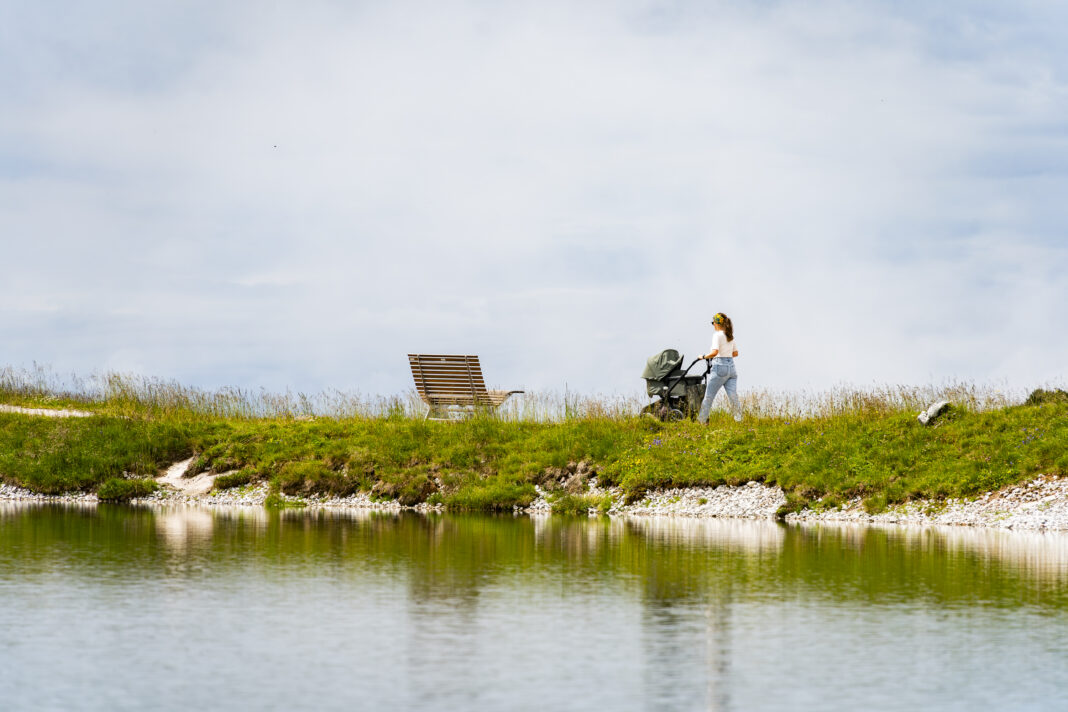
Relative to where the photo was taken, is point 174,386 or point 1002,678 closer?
point 1002,678

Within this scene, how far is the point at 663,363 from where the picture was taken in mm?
24734

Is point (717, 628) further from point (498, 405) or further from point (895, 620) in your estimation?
point (498, 405)

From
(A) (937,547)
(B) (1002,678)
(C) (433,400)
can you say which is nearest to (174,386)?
(C) (433,400)

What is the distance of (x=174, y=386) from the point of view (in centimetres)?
3266

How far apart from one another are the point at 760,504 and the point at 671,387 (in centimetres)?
427

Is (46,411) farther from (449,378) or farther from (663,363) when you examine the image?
(663,363)

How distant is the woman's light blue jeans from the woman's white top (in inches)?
4.4

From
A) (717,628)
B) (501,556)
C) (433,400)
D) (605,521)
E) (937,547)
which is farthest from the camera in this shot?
(433,400)

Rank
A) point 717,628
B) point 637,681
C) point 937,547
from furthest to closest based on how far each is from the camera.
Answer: point 937,547
point 717,628
point 637,681

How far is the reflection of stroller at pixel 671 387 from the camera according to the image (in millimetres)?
24719

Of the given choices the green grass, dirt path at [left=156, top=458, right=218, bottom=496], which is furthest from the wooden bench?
the green grass

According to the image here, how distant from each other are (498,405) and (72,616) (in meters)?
18.6

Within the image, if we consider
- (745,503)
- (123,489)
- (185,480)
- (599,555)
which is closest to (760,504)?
(745,503)

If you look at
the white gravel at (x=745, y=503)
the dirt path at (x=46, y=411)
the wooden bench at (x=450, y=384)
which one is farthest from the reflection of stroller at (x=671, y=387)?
the dirt path at (x=46, y=411)
